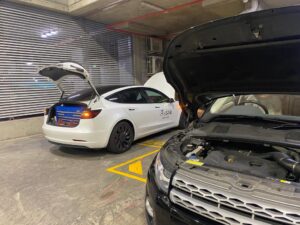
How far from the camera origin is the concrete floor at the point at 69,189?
225 cm

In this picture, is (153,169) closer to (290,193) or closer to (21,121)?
(290,193)

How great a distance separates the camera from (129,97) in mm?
4348

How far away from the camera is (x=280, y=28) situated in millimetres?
1396

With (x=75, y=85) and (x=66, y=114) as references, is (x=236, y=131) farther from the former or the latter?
(x=75, y=85)

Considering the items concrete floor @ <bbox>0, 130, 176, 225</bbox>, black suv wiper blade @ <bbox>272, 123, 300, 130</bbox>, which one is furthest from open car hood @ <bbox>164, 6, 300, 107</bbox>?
concrete floor @ <bbox>0, 130, 176, 225</bbox>

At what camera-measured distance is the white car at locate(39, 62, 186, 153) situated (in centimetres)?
356

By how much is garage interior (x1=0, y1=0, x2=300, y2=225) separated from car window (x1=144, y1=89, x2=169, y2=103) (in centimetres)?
87

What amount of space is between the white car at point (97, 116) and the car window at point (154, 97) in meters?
0.09

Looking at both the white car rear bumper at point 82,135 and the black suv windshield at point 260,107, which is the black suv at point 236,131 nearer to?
the black suv windshield at point 260,107

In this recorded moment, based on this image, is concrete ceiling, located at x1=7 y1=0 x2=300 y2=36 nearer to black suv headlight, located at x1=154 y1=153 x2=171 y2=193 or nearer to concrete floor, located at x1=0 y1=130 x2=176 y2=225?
concrete floor, located at x1=0 y1=130 x2=176 y2=225

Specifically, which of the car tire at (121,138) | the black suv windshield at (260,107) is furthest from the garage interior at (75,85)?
the black suv windshield at (260,107)

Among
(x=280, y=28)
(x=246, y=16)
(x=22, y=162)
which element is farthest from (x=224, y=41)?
(x=22, y=162)

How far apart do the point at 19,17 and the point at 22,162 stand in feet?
13.2

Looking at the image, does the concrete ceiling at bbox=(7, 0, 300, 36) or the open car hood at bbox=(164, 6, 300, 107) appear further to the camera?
the concrete ceiling at bbox=(7, 0, 300, 36)
